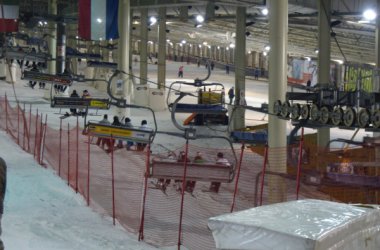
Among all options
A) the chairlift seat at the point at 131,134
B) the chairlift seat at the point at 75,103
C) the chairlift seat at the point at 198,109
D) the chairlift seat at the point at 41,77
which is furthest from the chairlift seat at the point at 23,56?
the chairlift seat at the point at 131,134

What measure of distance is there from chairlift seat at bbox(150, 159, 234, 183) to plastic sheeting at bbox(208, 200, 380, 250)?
7.10m

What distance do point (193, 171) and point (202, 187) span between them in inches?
115

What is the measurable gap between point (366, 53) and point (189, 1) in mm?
20839

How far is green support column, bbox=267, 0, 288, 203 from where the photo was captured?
13.2 metres

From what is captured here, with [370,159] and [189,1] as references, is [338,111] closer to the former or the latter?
[370,159]

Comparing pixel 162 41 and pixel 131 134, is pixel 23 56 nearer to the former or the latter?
pixel 131 134

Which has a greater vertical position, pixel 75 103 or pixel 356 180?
pixel 75 103

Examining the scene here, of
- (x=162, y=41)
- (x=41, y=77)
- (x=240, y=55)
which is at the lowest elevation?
(x=41, y=77)

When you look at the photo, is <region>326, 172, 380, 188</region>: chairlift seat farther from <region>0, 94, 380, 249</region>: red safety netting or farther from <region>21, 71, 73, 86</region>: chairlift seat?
<region>21, 71, 73, 86</region>: chairlift seat

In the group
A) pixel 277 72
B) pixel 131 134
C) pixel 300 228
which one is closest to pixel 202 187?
pixel 131 134

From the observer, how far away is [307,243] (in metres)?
3.41

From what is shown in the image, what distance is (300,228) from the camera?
144 inches

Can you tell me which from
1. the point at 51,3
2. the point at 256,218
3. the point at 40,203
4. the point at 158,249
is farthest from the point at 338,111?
the point at 51,3

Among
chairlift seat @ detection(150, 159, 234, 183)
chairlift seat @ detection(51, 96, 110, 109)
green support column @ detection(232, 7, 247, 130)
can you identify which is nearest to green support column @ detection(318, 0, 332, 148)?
green support column @ detection(232, 7, 247, 130)
